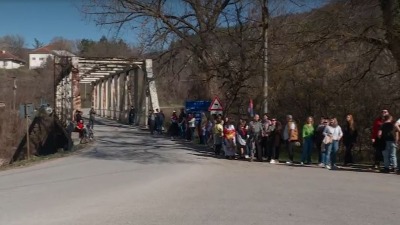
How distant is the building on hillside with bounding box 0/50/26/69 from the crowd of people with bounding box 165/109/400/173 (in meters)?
105

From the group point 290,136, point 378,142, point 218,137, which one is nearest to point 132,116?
point 218,137

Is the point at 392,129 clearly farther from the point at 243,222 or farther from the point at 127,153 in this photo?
the point at 127,153

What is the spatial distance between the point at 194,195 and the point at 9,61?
11862 centimetres

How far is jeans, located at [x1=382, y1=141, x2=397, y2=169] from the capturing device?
13.9 m

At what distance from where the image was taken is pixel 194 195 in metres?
9.94

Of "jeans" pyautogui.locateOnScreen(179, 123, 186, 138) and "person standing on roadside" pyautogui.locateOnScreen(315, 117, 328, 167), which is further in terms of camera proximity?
"jeans" pyautogui.locateOnScreen(179, 123, 186, 138)

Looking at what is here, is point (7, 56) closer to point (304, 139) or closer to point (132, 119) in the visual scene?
point (132, 119)

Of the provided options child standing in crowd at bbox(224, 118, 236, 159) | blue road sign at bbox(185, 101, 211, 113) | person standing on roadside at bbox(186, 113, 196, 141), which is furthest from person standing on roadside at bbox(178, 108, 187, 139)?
child standing in crowd at bbox(224, 118, 236, 159)

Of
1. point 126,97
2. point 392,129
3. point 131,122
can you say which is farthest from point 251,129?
point 126,97

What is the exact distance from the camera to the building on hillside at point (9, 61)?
382 ft

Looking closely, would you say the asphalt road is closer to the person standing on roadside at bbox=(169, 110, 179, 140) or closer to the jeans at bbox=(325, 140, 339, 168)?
the jeans at bbox=(325, 140, 339, 168)

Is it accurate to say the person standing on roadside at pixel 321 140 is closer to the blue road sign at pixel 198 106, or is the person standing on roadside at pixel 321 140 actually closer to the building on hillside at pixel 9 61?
the blue road sign at pixel 198 106

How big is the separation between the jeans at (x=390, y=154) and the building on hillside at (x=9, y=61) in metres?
111

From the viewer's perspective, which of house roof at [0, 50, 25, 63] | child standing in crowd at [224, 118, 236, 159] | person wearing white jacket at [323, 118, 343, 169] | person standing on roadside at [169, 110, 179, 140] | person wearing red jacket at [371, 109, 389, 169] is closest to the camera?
person wearing red jacket at [371, 109, 389, 169]
